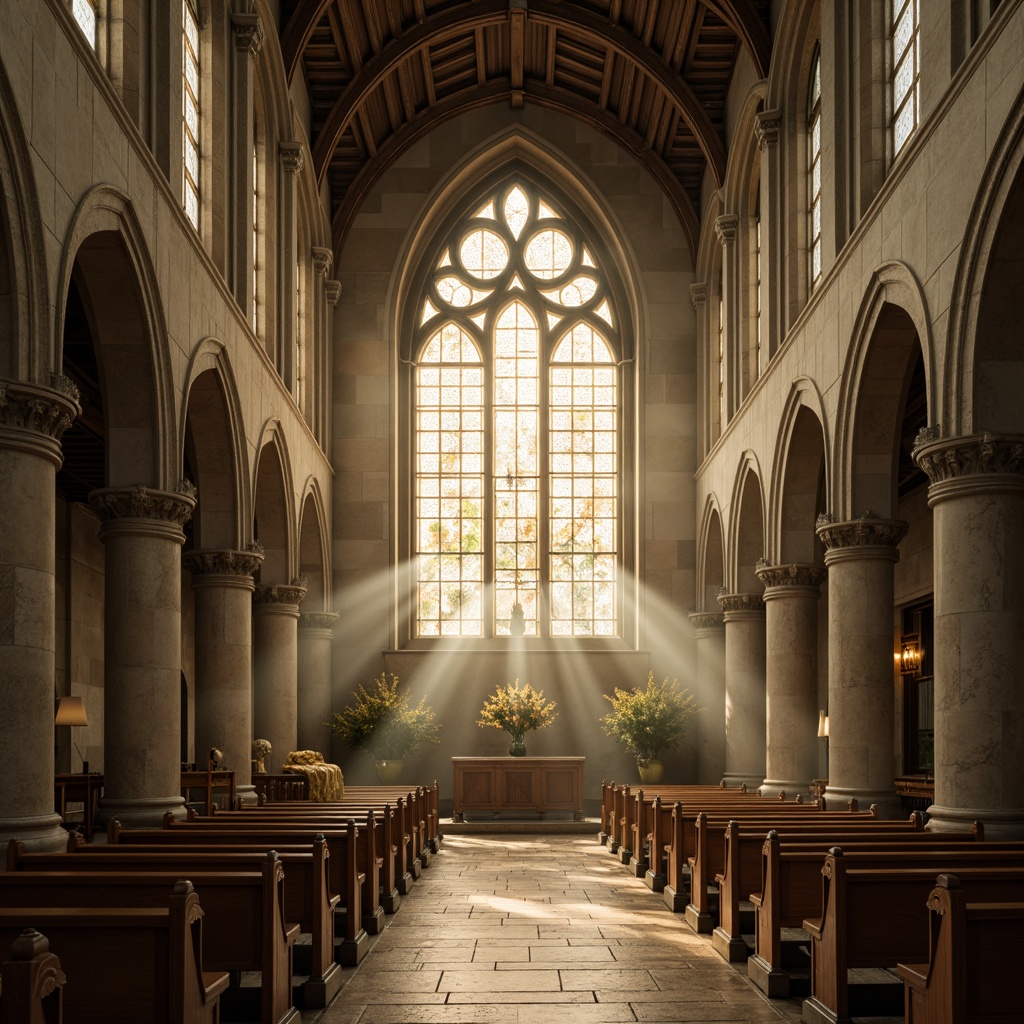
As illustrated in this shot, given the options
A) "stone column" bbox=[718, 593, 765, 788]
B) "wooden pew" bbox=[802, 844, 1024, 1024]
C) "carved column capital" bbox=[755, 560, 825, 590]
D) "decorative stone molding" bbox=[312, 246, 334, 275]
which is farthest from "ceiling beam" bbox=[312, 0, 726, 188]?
"wooden pew" bbox=[802, 844, 1024, 1024]

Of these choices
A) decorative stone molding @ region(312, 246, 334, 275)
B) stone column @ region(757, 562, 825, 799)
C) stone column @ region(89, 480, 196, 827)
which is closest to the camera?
stone column @ region(89, 480, 196, 827)

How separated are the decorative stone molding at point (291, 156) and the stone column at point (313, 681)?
842 centimetres

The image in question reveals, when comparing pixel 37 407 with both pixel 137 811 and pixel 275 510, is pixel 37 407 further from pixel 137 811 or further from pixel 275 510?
pixel 275 510

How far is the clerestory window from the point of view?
2748cm

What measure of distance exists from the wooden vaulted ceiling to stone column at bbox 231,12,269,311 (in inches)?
127

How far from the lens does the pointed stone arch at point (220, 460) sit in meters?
16.5

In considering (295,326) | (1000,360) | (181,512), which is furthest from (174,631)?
(295,326)

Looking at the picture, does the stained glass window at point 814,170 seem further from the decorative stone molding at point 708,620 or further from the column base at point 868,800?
the decorative stone molding at point 708,620

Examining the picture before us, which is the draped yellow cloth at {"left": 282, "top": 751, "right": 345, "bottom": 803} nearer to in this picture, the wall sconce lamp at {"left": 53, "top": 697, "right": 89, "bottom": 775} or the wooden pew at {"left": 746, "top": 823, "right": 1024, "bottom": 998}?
the wall sconce lamp at {"left": 53, "top": 697, "right": 89, "bottom": 775}

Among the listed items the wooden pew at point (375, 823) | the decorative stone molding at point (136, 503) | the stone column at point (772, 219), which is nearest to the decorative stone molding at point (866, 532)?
the stone column at point (772, 219)

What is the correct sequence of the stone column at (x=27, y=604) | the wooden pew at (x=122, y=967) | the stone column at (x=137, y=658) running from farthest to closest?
the stone column at (x=137, y=658) < the stone column at (x=27, y=604) < the wooden pew at (x=122, y=967)

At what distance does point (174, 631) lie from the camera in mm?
13312

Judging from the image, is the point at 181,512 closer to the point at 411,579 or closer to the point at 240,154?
the point at 240,154

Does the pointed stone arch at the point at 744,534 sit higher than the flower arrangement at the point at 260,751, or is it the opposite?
the pointed stone arch at the point at 744,534
